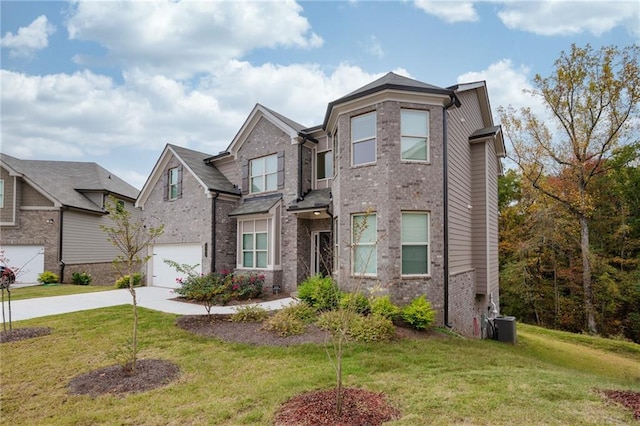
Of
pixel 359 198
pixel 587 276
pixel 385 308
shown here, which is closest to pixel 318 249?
pixel 359 198

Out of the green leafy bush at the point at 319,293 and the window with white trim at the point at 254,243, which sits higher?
the window with white trim at the point at 254,243

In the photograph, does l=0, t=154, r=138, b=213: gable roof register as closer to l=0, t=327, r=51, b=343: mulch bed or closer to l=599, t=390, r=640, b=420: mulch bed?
l=0, t=327, r=51, b=343: mulch bed

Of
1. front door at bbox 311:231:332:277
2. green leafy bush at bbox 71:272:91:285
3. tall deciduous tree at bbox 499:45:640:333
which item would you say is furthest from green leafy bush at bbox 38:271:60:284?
tall deciduous tree at bbox 499:45:640:333

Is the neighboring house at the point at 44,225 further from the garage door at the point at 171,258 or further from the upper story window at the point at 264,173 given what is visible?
the upper story window at the point at 264,173

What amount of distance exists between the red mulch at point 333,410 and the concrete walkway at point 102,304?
5.41m

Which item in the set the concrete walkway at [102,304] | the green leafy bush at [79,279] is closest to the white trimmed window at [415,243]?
the concrete walkway at [102,304]

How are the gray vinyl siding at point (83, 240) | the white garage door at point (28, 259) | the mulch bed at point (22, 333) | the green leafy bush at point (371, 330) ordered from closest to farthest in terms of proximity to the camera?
the green leafy bush at point (371, 330) → the mulch bed at point (22, 333) → the white garage door at point (28, 259) → the gray vinyl siding at point (83, 240)

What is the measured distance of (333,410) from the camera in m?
3.94

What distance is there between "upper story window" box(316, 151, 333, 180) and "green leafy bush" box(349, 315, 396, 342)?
7344 millimetres

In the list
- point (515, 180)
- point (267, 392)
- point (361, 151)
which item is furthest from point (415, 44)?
point (515, 180)

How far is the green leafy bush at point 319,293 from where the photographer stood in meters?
9.38

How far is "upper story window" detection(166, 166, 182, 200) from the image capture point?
16000 mm

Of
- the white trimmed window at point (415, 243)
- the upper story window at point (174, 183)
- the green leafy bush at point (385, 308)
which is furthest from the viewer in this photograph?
the upper story window at point (174, 183)

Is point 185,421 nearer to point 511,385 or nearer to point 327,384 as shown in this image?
point 327,384
